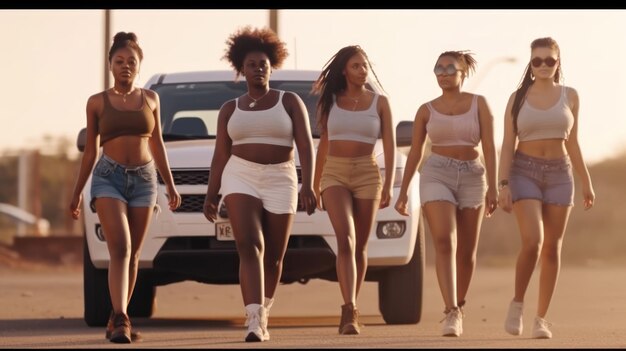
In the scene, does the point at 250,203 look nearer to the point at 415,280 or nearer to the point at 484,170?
the point at 484,170

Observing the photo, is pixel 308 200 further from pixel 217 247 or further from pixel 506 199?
pixel 217 247

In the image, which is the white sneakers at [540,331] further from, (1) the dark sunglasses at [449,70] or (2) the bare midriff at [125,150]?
(2) the bare midriff at [125,150]

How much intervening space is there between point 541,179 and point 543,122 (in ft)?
1.19

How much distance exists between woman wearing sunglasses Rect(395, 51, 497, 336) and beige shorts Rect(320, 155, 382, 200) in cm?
20

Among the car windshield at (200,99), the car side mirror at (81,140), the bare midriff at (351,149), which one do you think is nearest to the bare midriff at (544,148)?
the bare midriff at (351,149)

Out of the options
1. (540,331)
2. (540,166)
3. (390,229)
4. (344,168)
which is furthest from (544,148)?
(390,229)

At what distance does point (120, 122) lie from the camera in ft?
35.4

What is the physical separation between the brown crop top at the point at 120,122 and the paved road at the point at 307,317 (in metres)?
1.28

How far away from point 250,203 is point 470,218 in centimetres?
154

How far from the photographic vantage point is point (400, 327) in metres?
12.8

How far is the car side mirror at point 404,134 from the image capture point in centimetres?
1278

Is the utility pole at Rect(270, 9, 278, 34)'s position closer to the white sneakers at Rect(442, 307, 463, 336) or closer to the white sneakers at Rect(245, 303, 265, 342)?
the white sneakers at Rect(442, 307, 463, 336)

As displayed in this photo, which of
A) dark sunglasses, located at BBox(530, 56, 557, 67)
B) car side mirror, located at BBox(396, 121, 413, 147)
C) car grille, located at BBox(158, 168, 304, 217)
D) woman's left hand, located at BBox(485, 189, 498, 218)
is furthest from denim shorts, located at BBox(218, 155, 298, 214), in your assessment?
car side mirror, located at BBox(396, 121, 413, 147)

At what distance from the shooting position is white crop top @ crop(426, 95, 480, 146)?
11273mm
